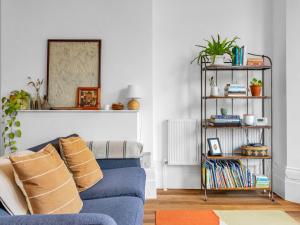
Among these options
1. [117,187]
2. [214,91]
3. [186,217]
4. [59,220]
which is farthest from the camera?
[214,91]

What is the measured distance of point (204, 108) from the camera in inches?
157

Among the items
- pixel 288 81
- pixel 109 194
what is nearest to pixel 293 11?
pixel 288 81

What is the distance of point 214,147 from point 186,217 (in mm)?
1092

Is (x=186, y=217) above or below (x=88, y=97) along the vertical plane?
below

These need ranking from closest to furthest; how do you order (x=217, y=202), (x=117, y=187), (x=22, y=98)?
1. (x=117, y=187)
2. (x=217, y=202)
3. (x=22, y=98)

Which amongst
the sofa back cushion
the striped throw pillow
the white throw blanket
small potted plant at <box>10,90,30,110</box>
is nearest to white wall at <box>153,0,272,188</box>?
the white throw blanket

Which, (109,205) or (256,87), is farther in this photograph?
(256,87)

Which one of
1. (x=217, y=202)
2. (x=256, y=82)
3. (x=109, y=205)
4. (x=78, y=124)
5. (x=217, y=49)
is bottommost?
(x=217, y=202)

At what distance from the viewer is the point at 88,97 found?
3664 mm

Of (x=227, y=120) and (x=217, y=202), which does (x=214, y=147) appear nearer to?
(x=227, y=120)

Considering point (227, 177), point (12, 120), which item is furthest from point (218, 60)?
point (12, 120)

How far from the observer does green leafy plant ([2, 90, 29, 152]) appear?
3473 mm

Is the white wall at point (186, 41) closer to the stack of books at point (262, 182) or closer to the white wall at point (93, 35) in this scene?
the white wall at point (93, 35)

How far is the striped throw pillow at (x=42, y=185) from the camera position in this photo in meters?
1.47
